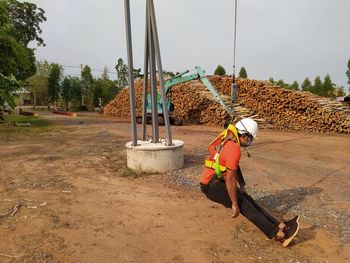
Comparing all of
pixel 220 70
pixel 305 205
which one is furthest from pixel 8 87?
pixel 220 70

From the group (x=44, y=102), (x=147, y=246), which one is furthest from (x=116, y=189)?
(x=44, y=102)

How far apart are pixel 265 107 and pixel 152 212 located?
50.7 feet

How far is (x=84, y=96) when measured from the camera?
146ft

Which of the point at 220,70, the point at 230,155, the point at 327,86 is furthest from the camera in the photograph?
the point at 327,86

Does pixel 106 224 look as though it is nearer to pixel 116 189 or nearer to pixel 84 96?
pixel 116 189

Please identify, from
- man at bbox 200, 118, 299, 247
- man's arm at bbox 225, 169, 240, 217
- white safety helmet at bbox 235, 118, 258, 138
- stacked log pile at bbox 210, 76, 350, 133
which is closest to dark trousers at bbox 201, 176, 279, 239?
man at bbox 200, 118, 299, 247

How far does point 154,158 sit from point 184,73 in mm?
10763

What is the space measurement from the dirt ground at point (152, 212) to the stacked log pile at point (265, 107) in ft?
31.2

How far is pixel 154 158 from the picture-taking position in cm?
754

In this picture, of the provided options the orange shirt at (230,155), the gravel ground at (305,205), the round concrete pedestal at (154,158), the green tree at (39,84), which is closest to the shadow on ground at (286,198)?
the gravel ground at (305,205)

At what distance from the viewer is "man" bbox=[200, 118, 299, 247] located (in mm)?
4082

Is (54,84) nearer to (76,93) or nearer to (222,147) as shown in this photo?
(76,93)

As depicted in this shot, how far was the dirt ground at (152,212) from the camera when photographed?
4.10 meters

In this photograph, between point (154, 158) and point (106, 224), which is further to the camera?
point (154, 158)
